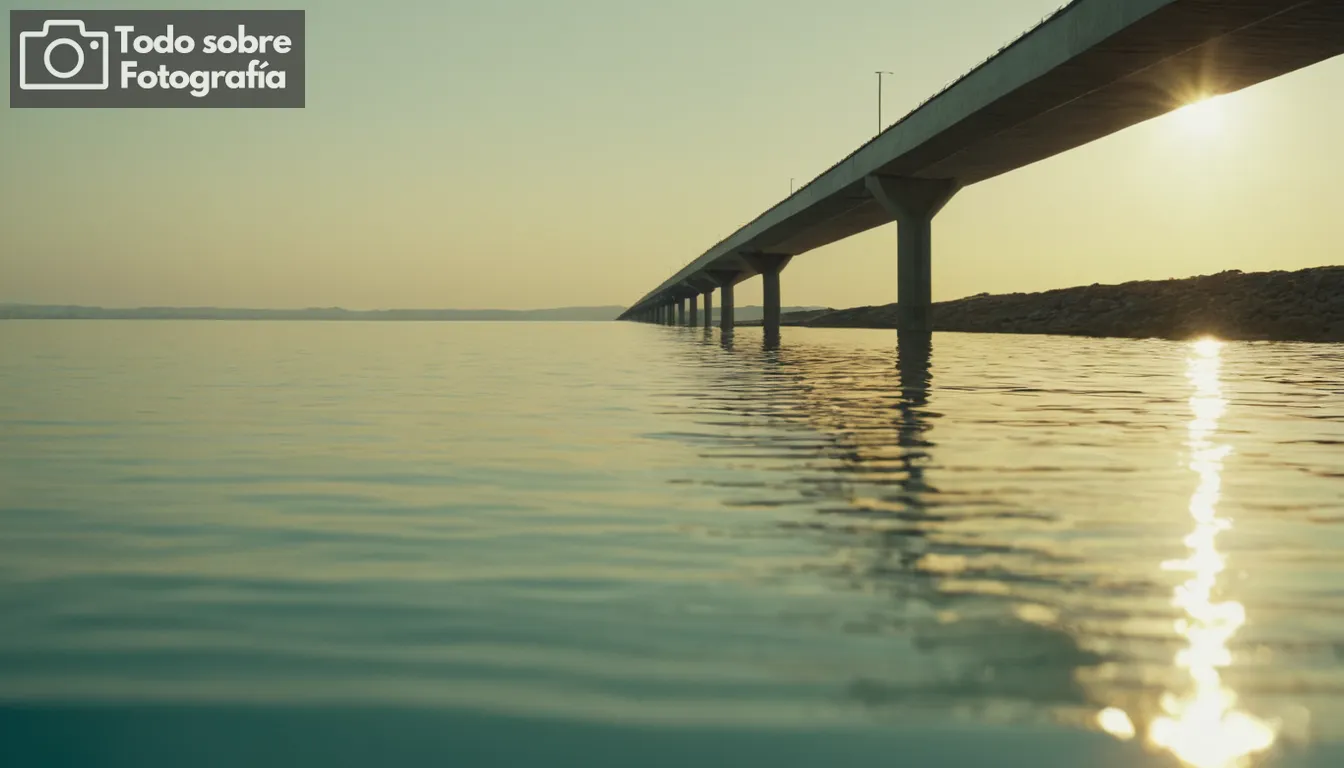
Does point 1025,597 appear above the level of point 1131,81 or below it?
below

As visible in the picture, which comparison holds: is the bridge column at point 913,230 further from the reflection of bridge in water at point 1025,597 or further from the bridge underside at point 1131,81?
the reflection of bridge in water at point 1025,597

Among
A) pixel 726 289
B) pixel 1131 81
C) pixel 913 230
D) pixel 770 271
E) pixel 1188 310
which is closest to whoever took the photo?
pixel 1131 81

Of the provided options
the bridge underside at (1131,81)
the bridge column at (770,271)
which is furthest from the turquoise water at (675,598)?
the bridge column at (770,271)

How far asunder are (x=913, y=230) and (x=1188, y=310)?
30.9 m

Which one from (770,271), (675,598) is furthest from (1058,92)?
(770,271)

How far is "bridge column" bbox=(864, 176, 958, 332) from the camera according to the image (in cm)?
6306

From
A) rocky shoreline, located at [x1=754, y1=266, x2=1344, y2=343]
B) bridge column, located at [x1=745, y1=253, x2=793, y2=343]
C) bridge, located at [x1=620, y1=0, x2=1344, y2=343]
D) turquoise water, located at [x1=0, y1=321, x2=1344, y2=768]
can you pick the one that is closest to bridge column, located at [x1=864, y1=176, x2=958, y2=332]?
bridge, located at [x1=620, y1=0, x2=1344, y2=343]

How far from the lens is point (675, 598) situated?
246 inches

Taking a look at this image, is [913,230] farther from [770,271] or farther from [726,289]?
[726,289]

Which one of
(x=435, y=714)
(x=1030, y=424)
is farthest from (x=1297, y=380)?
(x=435, y=714)

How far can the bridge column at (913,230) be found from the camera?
63062mm

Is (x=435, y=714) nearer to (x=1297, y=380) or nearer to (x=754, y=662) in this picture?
(x=754, y=662)

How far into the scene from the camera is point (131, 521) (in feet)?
29.2

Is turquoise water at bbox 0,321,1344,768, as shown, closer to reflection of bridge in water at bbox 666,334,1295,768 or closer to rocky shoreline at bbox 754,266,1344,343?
reflection of bridge in water at bbox 666,334,1295,768
